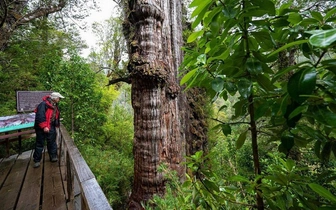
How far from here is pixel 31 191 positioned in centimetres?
271

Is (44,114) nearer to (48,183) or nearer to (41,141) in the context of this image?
(41,141)

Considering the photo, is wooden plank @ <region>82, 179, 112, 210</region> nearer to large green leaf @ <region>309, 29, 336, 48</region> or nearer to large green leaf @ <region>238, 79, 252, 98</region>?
large green leaf @ <region>238, 79, 252, 98</region>

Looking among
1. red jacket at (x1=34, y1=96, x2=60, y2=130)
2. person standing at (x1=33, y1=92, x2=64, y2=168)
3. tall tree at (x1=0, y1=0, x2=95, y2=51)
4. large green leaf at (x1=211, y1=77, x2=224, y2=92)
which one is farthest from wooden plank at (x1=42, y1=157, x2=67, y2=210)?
tall tree at (x1=0, y1=0, x2=95, y2=51)

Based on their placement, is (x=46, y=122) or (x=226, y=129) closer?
(x=226, y=129)

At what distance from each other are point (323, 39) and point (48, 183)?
373 cm

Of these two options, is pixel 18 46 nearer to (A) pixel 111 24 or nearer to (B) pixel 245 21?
(A) pixel 111 24

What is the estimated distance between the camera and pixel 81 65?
6082 mm

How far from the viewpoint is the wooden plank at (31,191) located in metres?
2.35

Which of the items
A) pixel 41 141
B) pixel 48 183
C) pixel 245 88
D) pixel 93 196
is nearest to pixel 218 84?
pixel 245 88

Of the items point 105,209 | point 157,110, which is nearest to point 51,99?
point 157,110

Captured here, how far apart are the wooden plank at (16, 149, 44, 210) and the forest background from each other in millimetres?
1784

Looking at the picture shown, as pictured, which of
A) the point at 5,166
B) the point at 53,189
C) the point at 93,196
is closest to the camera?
the point at 93,196

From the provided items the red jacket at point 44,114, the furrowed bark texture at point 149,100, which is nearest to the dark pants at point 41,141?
the red jacket at point 44,114

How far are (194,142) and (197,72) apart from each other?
176 inches
